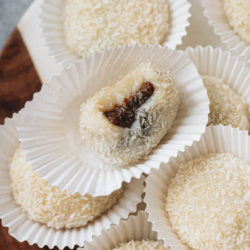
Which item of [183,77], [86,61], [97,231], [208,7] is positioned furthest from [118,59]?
[97,231]

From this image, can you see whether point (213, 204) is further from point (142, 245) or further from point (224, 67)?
point (224, 67)

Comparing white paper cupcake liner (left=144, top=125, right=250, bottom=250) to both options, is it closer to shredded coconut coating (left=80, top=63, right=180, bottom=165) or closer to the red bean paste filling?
shredded coconut coating (left=80, top=63, right=180, bottom=165)

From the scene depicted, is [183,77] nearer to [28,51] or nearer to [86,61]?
[86,61]

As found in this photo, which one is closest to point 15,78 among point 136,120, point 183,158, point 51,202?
point 51,202

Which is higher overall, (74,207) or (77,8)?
(77,8)

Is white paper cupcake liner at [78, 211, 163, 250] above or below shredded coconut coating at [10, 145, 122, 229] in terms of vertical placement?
below

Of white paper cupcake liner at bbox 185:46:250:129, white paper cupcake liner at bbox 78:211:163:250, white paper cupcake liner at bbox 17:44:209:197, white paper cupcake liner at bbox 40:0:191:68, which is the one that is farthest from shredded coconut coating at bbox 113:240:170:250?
white paper cupcake liner at bbox 40:0:191:68
